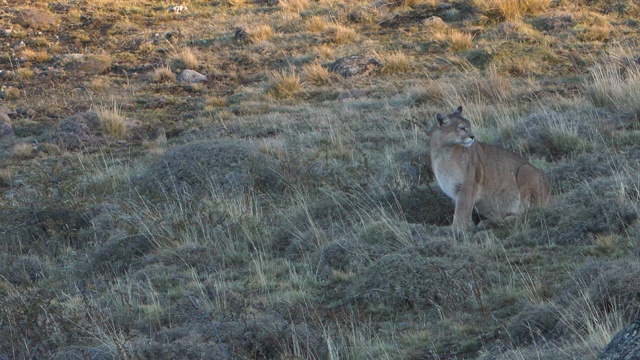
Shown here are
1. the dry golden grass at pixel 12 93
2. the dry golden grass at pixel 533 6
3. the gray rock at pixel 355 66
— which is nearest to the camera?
the gray rock at pixel 355 66

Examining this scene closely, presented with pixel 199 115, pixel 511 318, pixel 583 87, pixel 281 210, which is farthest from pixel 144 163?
pixel 511 318

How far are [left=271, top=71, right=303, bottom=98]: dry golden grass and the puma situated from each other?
7.17 meters

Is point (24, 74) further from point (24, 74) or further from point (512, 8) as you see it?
point (512, 8)

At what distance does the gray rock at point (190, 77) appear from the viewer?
680 inches

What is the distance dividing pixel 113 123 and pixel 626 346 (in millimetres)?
11908

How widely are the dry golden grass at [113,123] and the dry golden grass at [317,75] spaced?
3.43 m

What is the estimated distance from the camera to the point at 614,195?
Answer: 25.5 ft

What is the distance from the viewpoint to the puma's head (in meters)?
8.29

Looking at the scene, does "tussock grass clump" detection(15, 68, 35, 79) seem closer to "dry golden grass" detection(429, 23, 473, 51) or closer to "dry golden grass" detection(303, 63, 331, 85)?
"dry golden grass" detection(303, 63, 331, 85)

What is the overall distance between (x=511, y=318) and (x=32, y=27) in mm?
19160

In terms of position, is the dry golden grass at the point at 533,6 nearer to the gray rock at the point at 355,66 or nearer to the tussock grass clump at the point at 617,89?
the gray rock at the point at 355,66

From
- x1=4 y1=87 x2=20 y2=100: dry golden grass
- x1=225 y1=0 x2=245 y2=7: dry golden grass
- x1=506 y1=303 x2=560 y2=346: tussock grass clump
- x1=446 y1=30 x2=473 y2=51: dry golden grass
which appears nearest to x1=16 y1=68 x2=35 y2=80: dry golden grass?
x1=4 y1=87 x2=20 y2=100: dry golden grass

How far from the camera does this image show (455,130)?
8.37 metres

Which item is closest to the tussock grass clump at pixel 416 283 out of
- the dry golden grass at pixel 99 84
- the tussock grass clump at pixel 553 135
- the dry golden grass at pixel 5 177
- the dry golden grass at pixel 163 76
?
the tussock grass clump at pixel 553 135
